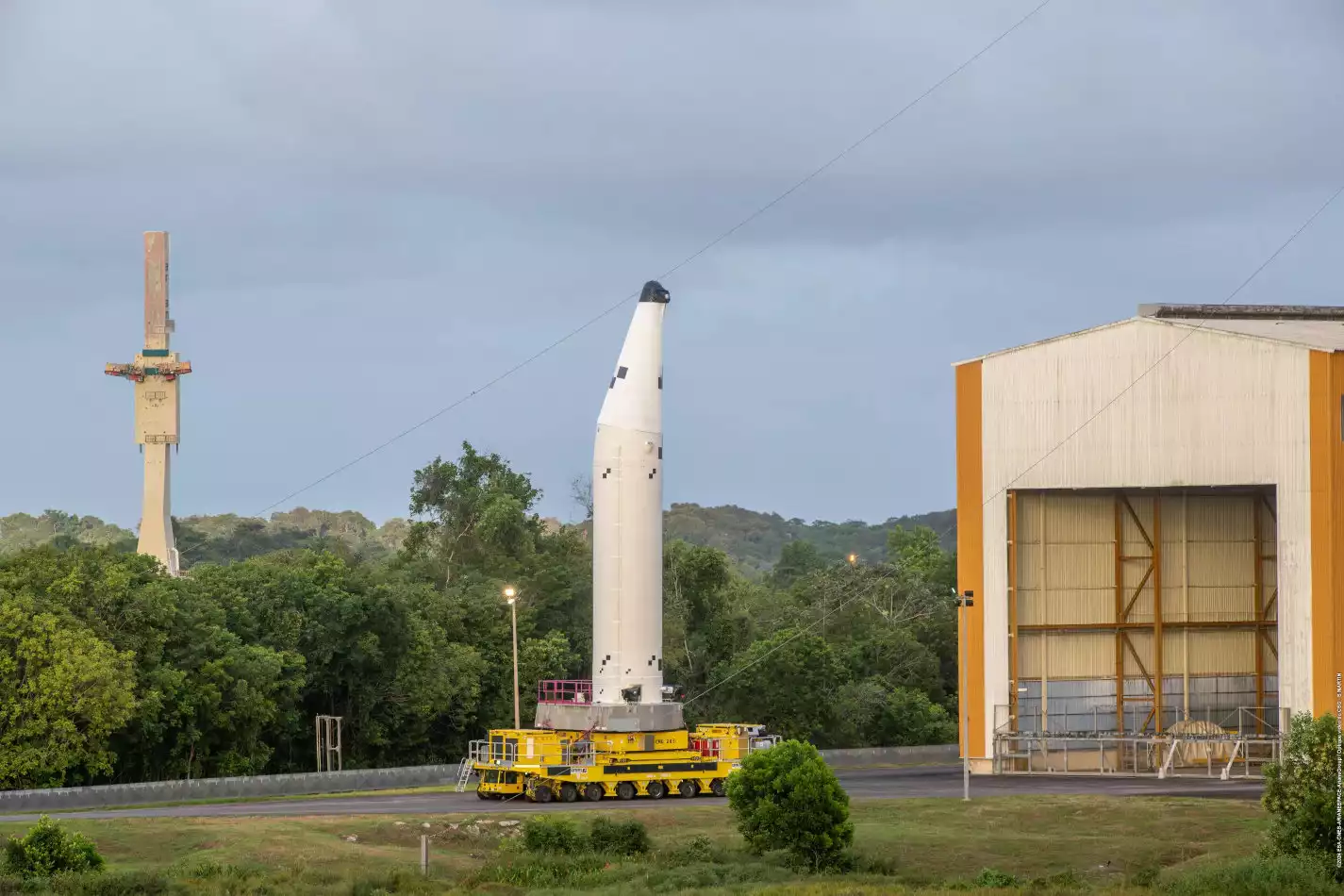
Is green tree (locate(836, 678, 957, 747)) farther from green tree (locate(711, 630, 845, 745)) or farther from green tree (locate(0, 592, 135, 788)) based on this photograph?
green tree (locate(0, 592, 135, 788))

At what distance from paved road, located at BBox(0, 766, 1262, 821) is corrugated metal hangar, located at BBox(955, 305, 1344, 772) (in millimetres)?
2656

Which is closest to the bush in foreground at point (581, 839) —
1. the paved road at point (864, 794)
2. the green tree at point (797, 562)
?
the paved road at point (864, 794)

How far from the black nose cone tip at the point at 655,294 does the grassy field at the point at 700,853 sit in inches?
623

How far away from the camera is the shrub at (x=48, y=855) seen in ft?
137

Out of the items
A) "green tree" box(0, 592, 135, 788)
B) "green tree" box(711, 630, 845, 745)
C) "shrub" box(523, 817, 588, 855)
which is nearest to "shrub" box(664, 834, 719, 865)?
"shrub" box(523, 817, 588, 855)

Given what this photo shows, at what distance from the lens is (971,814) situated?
54969 mm

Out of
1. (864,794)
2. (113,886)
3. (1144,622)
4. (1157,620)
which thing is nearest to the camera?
(113,886)

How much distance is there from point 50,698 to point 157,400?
39.6 metres

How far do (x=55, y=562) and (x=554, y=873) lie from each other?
103ft

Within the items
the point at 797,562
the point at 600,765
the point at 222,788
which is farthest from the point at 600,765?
the point at 797,562

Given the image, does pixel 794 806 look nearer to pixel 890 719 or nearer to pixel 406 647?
pixel 406 647

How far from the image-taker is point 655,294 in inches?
2438

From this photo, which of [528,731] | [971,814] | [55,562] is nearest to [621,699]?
[528,731]

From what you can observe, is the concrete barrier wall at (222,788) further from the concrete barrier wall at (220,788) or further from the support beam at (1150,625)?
the support beam at (1150,625)
